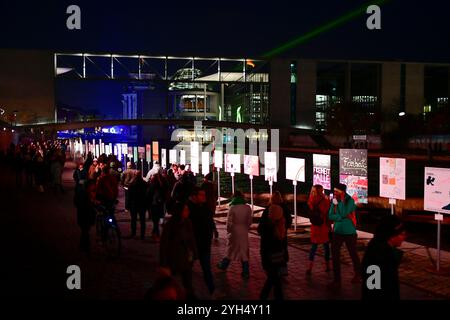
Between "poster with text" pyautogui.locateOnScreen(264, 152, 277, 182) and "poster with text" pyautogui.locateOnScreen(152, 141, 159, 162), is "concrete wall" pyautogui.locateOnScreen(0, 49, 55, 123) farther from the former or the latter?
"poster with text" pyautogui.locateOnScreen(264, 152, 277, 182)

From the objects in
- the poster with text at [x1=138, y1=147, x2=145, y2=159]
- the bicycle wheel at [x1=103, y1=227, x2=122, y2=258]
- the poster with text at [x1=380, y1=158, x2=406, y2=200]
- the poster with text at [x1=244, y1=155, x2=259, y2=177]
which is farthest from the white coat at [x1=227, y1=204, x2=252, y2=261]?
the poster with text at [x1=138, y1=147, x2=145, y2=159]

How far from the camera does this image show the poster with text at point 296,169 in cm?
1372

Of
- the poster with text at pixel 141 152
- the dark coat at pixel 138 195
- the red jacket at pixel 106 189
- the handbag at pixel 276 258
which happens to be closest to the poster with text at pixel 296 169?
the dark coat at pixel 138 195

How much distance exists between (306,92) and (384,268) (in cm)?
7736

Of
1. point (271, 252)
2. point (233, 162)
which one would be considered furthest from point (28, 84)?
point (271, 252)

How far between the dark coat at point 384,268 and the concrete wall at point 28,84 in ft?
238

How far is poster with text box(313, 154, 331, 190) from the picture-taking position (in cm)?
1295

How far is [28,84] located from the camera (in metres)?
72.4

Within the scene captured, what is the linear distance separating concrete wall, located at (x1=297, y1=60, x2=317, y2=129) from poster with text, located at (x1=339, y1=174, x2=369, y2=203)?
224 ft

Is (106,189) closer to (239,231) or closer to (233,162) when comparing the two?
(239,231)

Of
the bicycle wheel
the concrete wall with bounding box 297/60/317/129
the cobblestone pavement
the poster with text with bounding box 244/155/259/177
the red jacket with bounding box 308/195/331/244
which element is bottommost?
the cobblestone pavement

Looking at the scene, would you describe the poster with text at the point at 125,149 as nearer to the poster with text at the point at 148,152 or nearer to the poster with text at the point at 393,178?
the poster with text at the point at 148,152
